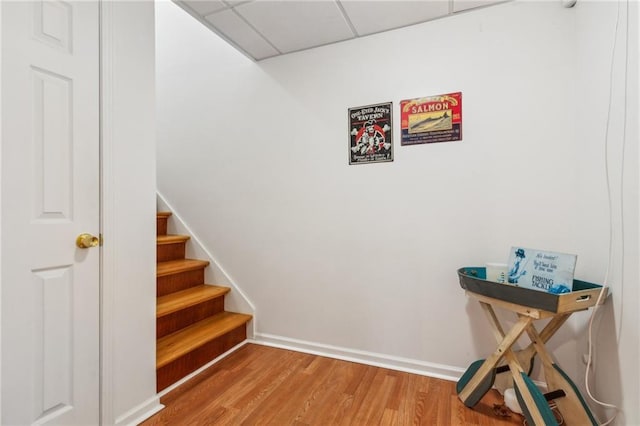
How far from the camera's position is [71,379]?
1.26 meters

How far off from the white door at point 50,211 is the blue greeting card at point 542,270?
209 centimetres

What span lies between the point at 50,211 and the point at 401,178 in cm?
187

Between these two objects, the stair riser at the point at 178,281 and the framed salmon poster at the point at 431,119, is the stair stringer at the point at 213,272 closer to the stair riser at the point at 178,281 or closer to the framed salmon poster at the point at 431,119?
the stair riser at the point at 178,281

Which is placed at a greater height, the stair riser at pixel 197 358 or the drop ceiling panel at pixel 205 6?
the drop ceiling panel at pixel 205 6

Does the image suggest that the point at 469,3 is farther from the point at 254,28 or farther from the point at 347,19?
the point at 254,28

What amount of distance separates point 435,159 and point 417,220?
16.5 inches

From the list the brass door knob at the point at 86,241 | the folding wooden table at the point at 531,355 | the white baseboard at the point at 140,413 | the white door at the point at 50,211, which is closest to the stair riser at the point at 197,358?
the white baseboard at the point at 140,413

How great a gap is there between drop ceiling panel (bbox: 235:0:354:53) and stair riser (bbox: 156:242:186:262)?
74.1 inches

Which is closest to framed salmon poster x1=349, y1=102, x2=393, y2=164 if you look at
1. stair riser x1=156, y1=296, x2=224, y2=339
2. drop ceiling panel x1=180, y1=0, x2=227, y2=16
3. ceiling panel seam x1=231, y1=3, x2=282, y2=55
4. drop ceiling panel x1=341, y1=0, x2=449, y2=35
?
drop ceiling panel x1=341, y1=0, x2=449, y2=35

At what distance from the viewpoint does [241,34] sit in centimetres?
207

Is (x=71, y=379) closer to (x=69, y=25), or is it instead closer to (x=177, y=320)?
(x=177, y=320)

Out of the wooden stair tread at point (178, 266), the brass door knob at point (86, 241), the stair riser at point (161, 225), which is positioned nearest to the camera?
the brass door knob at point (86, 241)

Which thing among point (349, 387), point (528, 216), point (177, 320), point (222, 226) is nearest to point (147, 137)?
point (222, 226)

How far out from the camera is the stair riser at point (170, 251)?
2.46 metres
